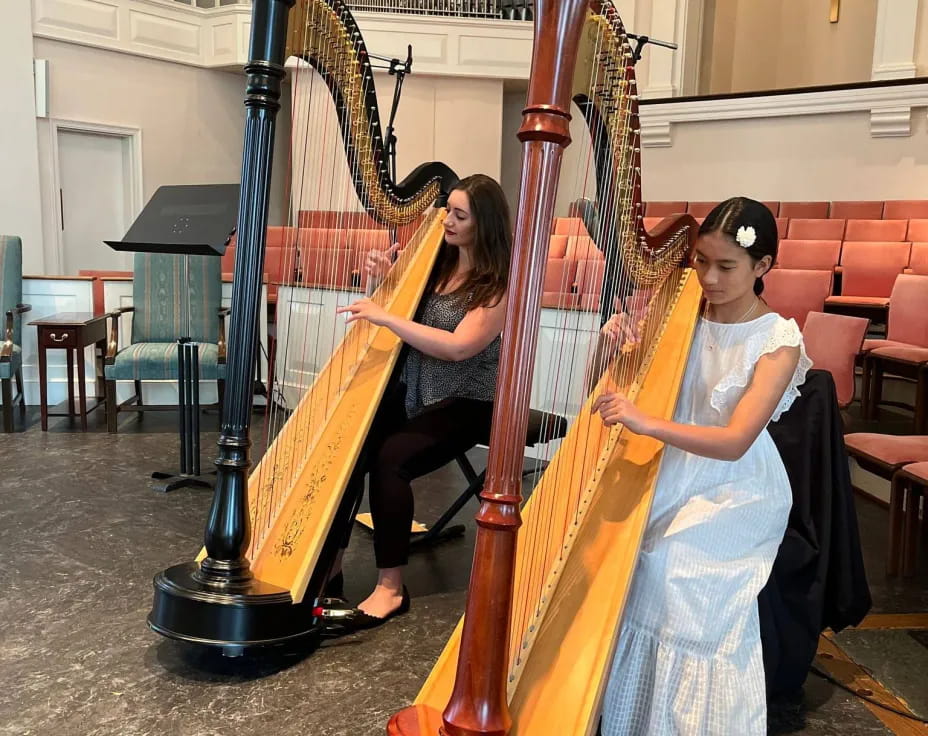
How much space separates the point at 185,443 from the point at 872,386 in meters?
3.16

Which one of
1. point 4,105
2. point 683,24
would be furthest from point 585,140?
point 683,24

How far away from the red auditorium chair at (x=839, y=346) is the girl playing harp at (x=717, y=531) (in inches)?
67.4

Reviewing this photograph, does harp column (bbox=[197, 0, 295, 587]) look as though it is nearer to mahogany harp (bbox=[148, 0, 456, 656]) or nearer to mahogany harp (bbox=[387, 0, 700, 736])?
mahogany harp (bbox=[148, 0, 456, 656])

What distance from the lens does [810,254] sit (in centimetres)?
511

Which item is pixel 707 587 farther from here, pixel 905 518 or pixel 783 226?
pixel 783 226

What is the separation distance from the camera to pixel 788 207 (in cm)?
668

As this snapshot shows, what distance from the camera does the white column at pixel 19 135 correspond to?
6.10 metres

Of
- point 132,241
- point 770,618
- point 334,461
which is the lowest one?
point 770,618

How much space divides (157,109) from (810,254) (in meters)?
5.60

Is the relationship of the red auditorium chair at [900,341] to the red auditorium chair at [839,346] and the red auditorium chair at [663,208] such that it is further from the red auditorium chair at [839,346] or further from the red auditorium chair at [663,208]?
the red auditorium chair at [663,208]

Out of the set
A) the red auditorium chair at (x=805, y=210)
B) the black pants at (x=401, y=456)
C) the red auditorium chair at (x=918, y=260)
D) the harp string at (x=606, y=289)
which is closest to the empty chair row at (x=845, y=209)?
the red auditorium chair at (x=805, y=210)

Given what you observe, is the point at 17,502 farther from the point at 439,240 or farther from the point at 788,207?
the point at 788,207

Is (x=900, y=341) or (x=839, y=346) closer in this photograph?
(x=839, y=346)

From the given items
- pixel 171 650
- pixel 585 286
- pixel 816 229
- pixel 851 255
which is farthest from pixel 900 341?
pixel 171 650
